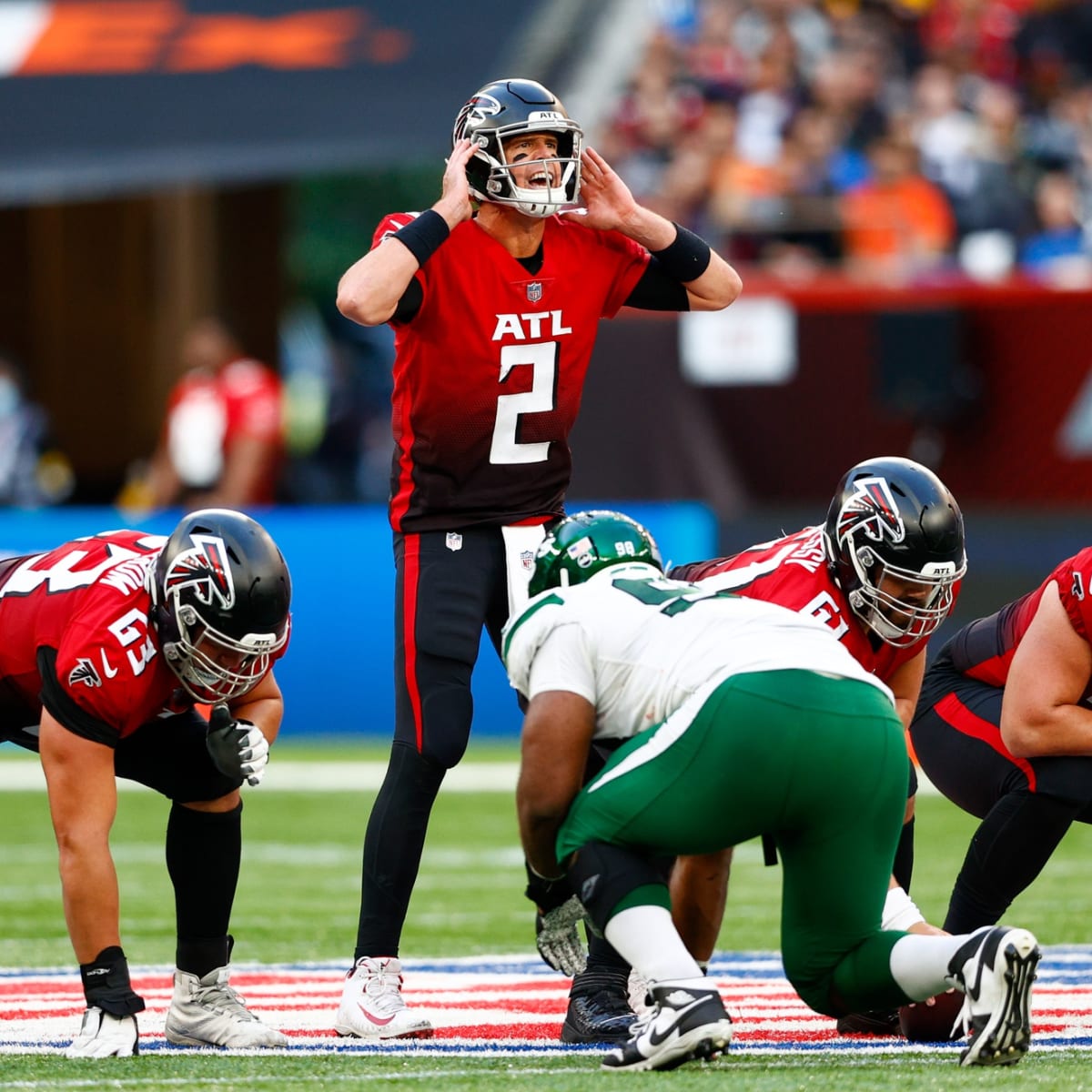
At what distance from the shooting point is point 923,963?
4.20 metres

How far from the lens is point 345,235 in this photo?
3159 centimetres

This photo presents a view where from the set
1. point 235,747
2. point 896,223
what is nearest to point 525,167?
point 235,747

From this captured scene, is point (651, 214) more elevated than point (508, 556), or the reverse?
point (651, 214)

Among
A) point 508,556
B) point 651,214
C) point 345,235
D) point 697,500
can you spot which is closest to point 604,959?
point 508,556

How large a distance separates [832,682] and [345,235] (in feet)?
91.7

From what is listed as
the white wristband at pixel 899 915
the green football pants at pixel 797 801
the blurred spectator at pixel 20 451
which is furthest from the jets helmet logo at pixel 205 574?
the blurred spectator at pixel 20 451

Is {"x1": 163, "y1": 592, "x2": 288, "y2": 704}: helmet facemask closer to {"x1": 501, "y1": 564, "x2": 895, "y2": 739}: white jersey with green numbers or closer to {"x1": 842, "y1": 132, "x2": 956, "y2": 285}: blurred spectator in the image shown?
{"x1": 501, "y1": 564, "x2": 895, "y2": 739}: white jersey with green numbers

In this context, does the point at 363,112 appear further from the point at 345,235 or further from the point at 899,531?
the point at 345,235

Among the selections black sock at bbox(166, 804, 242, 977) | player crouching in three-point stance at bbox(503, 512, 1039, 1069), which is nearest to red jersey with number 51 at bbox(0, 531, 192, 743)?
black sock at bbox(166, 804, 242, 977)

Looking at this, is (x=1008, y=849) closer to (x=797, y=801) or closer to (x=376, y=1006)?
(x=797, y=801)

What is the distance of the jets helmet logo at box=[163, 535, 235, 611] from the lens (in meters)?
4.60

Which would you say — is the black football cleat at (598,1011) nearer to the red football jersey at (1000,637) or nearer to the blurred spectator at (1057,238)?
the red football jersey at (1000,637)

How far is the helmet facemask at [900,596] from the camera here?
4730mm

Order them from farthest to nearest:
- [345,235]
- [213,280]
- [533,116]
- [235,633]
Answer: [345,235]
[213,280]
[533,116]
[235,633]
